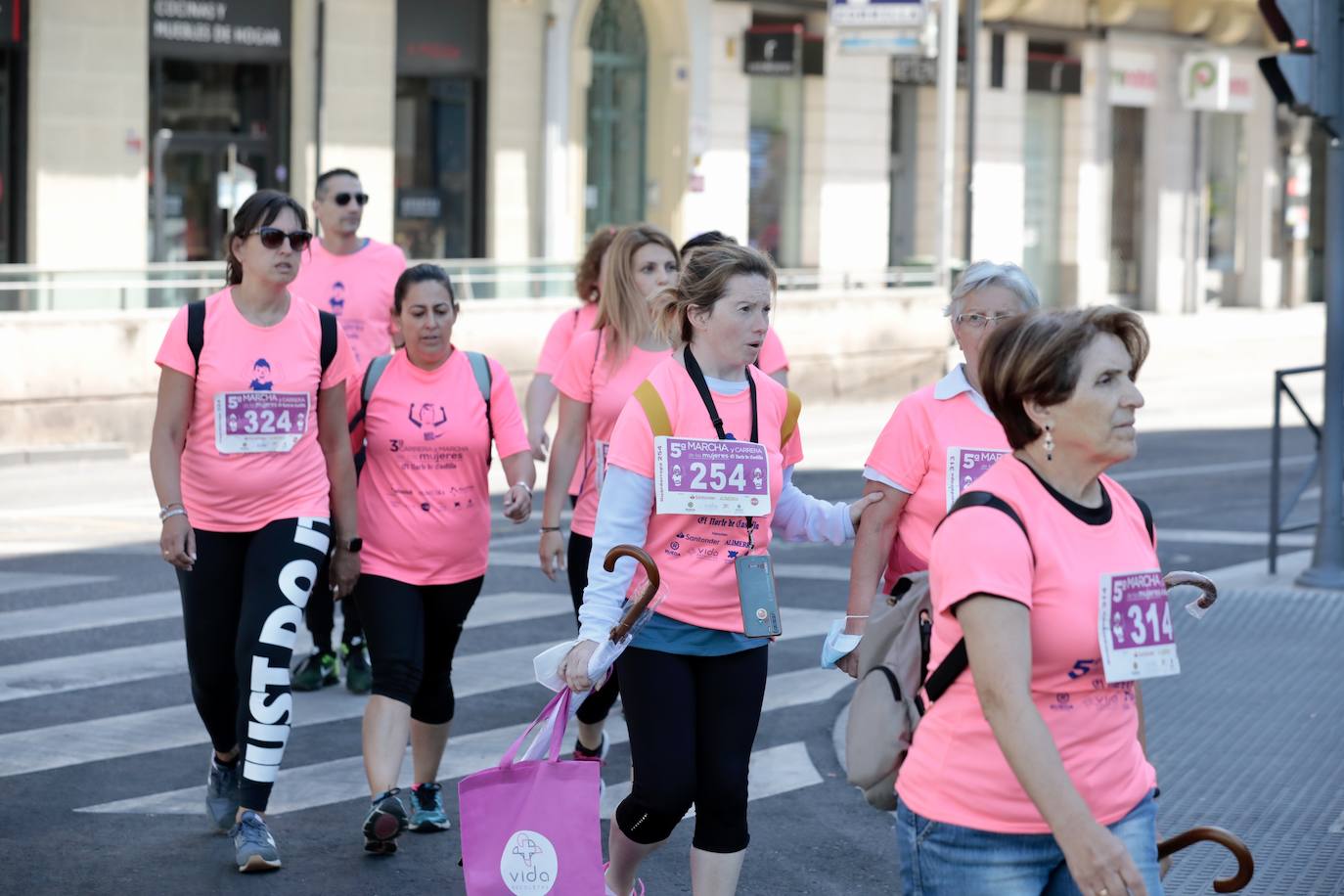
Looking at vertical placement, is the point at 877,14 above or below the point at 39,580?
above

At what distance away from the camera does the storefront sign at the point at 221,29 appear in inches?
896

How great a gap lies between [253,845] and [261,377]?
1.33m

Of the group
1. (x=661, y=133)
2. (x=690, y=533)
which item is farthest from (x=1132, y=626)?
(x=661, y=133)

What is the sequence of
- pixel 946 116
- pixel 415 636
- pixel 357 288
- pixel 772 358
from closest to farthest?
pixel 415 636
pixel 772 358
pixel 357 288
pixel 946 116

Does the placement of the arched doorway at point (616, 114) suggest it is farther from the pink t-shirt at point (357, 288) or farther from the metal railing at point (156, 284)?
the pink t-shirt at point (357, 288)

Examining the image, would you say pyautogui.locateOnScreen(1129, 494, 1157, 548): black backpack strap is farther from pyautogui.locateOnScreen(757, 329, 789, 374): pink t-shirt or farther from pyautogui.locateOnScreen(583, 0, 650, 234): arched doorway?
pyautogui.locateOnScreen(583, 0, 650, 234): arched doorway

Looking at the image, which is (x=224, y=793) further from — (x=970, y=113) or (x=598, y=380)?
(x=970, y=113)

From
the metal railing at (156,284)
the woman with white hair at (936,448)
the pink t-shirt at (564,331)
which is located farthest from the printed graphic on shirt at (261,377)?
the metal railing at (156,284)

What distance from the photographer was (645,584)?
4.79 m

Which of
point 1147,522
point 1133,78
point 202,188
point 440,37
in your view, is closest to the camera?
point 1147,522

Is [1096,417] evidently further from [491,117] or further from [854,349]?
[491,117]

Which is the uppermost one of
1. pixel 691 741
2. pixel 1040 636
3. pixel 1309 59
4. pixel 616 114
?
pixel 616 114

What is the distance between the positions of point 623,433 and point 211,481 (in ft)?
5.29

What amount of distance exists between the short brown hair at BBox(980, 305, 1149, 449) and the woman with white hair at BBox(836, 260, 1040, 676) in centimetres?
158
